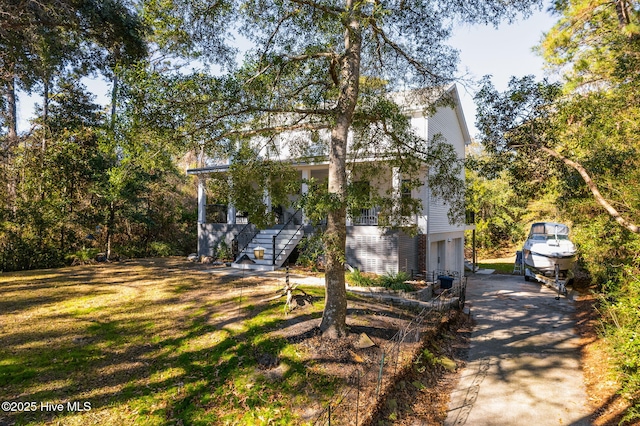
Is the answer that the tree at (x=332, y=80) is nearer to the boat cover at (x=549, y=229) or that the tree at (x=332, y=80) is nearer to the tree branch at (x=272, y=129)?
the tree branch at (x=272, y=129)

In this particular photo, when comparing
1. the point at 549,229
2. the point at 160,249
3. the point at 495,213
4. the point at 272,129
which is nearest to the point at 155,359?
the point at 272,129

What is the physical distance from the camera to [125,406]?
15.5 feet

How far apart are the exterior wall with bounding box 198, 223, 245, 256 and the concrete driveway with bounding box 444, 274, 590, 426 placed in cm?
1066

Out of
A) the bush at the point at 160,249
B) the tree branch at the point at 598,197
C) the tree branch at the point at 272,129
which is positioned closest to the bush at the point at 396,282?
the tree branch at the point at 598,197

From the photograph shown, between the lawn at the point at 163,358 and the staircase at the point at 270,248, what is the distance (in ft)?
13.5

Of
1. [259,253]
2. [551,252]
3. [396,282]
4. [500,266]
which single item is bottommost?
[500,266]

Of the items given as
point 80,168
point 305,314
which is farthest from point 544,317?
point 80,168

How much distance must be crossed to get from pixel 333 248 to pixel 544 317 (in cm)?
930

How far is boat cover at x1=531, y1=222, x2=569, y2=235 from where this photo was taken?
17859 mm

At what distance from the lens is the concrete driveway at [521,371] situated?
5688 mm

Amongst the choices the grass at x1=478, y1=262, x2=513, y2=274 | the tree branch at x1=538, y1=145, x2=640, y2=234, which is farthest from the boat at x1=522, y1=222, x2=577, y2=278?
the tree branch at x1=538, y1=145, x2=640, y2=234

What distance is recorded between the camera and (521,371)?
23.9ft

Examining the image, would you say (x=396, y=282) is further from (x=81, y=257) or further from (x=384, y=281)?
(x=81, y=257)

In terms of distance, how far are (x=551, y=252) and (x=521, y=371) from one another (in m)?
11.0
